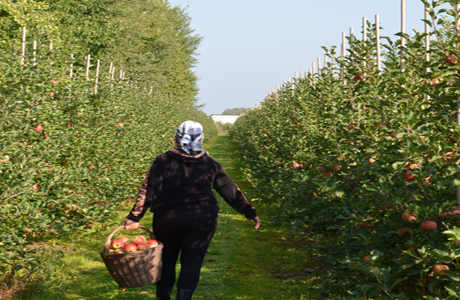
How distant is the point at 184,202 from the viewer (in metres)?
4.82

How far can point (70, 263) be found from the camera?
7.82m

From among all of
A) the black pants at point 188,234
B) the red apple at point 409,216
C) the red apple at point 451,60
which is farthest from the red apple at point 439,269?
the black pants at point 188,234

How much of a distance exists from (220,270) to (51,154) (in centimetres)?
269

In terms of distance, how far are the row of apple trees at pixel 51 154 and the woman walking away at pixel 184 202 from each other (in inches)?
57.2

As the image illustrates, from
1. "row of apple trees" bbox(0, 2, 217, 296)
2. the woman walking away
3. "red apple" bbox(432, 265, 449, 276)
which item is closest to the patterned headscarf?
the woman walking away

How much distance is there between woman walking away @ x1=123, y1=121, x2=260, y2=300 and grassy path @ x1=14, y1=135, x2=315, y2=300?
94 centimetres

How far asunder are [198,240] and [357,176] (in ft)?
4.85

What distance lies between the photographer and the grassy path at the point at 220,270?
6.53m

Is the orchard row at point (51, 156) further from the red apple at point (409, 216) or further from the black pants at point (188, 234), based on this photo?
the red apple at point (409, 216)

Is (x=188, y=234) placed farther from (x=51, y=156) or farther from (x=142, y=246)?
(x=51, y=156)

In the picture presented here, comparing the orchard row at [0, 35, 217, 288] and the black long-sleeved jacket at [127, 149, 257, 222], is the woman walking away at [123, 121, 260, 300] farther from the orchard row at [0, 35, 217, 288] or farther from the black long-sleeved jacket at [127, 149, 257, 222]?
the orchard row at [0, 35, 217, 288]

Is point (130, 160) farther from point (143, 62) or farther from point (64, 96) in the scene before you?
point (143, 62)

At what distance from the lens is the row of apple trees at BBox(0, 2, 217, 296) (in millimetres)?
5680

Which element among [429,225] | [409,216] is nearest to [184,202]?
[409,216]
